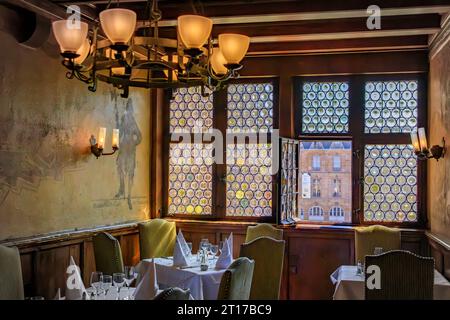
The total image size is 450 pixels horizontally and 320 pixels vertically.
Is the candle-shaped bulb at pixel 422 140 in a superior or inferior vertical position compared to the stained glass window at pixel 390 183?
superior

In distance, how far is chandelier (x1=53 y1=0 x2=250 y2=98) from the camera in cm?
330

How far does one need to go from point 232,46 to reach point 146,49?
630 mm

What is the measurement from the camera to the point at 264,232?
584cm

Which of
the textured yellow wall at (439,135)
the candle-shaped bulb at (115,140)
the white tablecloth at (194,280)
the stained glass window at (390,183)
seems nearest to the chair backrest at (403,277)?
the textured yellow wall at (439,135)

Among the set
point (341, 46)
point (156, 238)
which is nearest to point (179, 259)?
point (156, 238)

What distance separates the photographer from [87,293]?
3.54 meters

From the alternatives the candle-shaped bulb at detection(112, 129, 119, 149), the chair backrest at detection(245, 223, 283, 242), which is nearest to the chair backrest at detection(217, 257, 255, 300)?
the chair backrest at detection(245, 223, 283, 242)

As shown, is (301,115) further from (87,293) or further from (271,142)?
(87,293)

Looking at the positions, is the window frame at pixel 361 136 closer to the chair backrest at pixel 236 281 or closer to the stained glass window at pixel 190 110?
the stained glass window at pixel 190 110

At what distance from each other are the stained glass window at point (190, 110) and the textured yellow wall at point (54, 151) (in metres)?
0.76

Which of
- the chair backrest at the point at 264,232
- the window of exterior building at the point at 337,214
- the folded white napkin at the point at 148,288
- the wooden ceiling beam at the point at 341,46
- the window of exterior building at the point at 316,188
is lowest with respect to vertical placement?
the folded white napkin at the point at 148,288

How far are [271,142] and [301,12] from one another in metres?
2.07

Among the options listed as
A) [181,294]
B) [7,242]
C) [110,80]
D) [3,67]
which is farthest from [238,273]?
[3,67]

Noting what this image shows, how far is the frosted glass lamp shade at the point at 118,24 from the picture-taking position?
128 inches
